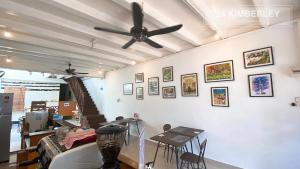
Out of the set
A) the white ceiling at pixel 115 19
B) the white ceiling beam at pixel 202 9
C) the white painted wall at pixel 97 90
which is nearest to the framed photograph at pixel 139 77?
the white ceiling at pixel 115 19

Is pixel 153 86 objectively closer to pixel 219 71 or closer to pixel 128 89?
pixel 128 89

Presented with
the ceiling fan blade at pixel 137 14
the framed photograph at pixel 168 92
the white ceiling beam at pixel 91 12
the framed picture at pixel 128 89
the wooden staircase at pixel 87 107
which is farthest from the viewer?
the wooden staircase at pixel 87 107

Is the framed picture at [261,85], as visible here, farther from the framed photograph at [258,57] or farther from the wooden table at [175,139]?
the wooden table at [175,139]

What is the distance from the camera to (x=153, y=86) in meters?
5.06

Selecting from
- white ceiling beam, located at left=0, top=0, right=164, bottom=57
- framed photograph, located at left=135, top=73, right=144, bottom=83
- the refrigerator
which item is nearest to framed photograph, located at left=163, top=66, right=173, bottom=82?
framed photograph, located at left=135, top=73, right=144, bottom=83

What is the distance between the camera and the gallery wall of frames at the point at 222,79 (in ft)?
9.40

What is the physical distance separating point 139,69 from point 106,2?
347cm

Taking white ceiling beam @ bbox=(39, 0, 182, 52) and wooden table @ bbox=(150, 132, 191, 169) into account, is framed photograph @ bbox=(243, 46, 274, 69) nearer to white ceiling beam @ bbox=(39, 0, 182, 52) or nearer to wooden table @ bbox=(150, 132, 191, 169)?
wooden table @ bbox=(150, 132, 191, 169)

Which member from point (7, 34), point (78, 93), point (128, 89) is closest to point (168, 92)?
point (128, 89)

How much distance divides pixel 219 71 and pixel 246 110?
103 centimetres

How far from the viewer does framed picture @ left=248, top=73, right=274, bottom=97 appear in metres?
2.81

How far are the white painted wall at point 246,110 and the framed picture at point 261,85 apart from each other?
0.08 metres

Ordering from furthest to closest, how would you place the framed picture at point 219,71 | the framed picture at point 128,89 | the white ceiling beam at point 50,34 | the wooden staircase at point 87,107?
the wooden staircase at point 87,107, the framed picture at point 128,89, the framed picture at point 219,71, the white ceiling beam at point 50,34

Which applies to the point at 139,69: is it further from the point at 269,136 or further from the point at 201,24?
the point at 269,136
